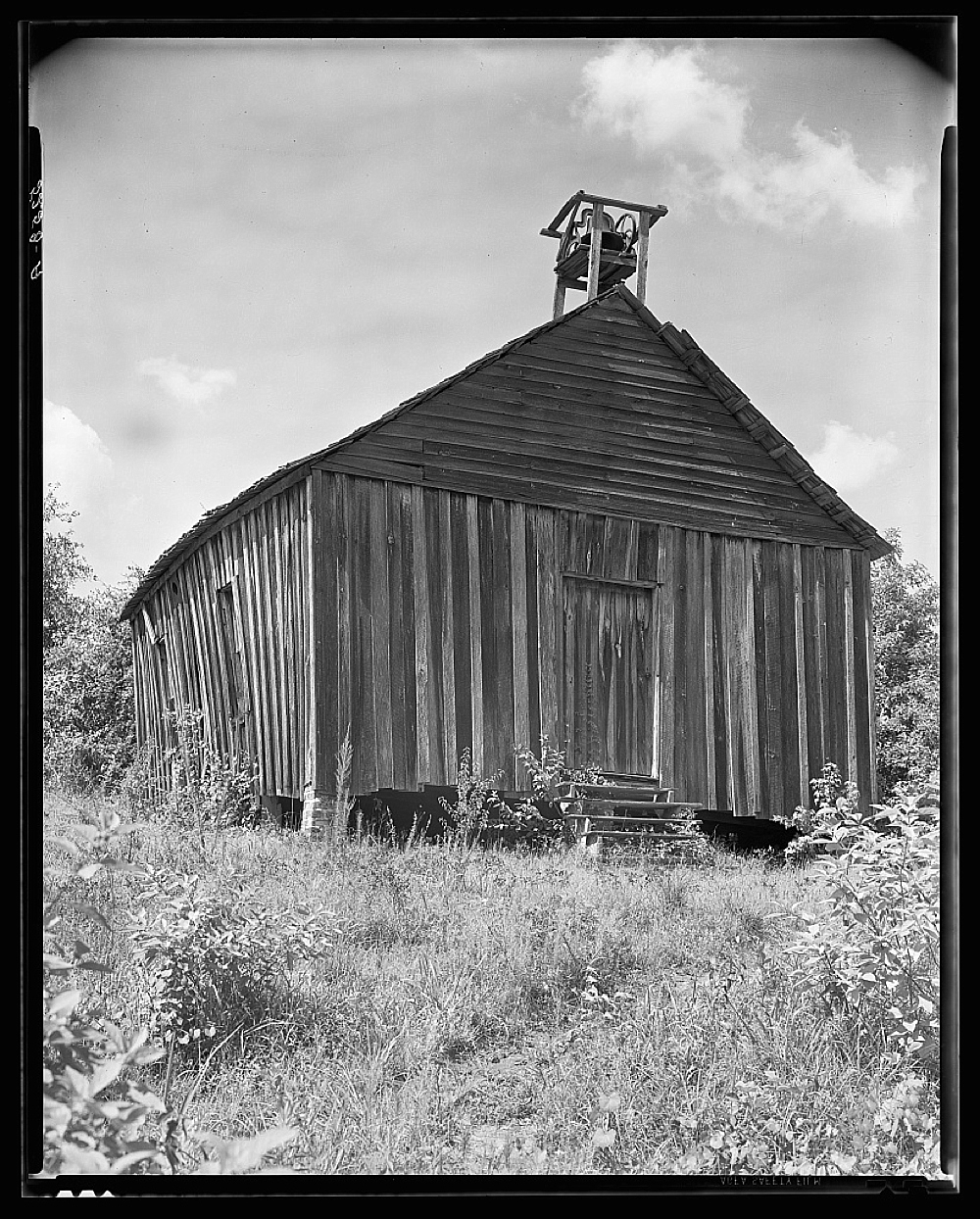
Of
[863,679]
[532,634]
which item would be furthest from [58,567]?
[863,679]

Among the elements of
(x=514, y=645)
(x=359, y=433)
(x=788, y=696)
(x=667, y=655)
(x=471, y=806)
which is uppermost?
(x=359, y=433)

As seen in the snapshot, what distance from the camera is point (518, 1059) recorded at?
13.5 ft

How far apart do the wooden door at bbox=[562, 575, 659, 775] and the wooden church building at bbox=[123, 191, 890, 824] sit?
0.07ft

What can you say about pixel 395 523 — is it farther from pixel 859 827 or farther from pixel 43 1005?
pixel 43 1005

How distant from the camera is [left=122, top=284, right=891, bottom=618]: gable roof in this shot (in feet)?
29.2

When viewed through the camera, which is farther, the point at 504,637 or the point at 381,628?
the point at 504,637

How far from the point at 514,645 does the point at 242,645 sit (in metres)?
2.62

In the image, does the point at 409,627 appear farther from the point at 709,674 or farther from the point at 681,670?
the point at 709,674

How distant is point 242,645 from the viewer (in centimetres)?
957

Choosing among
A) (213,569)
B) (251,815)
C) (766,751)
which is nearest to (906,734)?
(766,751)

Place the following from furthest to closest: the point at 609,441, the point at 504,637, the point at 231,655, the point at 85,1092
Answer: the point at 231,655, the point at 609,441, the point at 504,637, the point at 85,1092

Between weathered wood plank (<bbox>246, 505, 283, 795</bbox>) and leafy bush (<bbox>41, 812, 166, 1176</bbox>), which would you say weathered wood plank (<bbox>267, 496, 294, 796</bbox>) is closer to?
weathered wood plank (<bbox>246, 505, 283, 795</bbox>)

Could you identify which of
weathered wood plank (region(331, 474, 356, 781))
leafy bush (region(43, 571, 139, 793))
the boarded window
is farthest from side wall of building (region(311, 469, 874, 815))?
leafy bush (region(43, 571, 139, 793))
